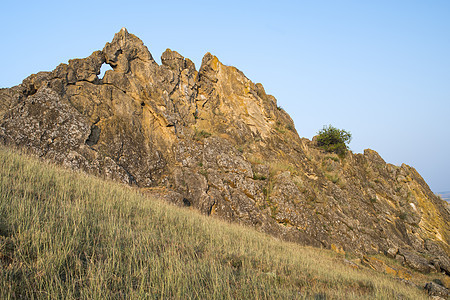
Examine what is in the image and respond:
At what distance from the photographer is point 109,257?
4320mm

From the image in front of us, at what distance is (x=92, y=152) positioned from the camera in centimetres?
1255

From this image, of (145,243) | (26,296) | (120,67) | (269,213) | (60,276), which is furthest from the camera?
(120,67)

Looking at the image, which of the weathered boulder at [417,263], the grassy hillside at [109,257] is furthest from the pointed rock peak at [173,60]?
the weathered boulder at [417,263]

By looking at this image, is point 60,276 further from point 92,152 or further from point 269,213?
point 269,213

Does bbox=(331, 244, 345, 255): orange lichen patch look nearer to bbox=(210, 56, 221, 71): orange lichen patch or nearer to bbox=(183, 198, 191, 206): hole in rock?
bbox=(183, 198, 191, 206): hole in rock

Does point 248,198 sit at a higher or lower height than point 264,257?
higher

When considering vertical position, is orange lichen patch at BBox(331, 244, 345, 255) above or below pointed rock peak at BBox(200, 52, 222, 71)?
below

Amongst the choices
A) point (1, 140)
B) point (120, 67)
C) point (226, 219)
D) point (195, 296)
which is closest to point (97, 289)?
point (195, 296)

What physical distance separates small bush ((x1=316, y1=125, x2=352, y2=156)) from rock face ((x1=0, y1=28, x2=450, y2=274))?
12.3 feet

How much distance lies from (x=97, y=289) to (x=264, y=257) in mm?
4682

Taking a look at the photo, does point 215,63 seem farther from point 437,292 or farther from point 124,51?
point 437,292

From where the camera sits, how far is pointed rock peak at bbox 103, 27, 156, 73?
16234 millimetres

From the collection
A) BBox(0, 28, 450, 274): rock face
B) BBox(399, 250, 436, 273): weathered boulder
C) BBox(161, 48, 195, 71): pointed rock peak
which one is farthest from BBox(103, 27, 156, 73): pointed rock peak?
BBox(399, 250, 436, 273): weathered boulder

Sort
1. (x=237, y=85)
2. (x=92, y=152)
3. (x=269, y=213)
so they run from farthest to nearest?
1. (x=237, y=85)
2. (x=269, y=213)
3. (x=92, y=152)
